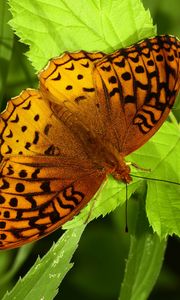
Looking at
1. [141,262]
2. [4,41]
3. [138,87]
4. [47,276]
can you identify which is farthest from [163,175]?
[4,41]

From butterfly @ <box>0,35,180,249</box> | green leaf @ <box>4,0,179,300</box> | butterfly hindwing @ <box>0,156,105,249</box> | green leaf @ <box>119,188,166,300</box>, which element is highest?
green leaf @ <box>4,0,179,300</box>

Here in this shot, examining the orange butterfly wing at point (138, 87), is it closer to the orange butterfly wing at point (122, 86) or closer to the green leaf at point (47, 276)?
→ the orange butterfly wing at point (122, 86)

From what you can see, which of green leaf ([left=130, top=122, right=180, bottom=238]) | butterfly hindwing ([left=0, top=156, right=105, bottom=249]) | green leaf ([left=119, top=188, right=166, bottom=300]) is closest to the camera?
butterfly hindwing ([left=0, top=156, right=105, bottom=249])

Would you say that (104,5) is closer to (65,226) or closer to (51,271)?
(65,226)

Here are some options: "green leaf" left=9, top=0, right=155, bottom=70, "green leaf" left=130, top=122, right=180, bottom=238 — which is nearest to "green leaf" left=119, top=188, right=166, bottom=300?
"green leaf" left=130, top=122, right=180, bottom=238

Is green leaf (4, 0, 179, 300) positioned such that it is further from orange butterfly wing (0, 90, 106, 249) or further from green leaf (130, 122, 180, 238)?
orange butterfly wing (0, 90, 106, 249)

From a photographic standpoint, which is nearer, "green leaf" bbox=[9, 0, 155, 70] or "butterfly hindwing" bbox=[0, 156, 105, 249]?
"butterfly hindwing" bbox=[0, 156, 105, 249]

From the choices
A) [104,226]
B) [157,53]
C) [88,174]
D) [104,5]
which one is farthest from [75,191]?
[104,226]
